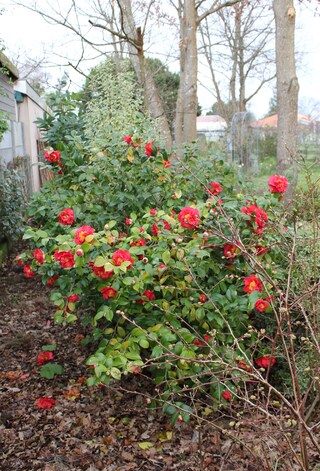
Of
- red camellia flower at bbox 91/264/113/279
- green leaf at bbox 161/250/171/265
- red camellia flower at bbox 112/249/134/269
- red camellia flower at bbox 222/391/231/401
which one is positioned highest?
red camellia flower at bbox 112/249/134/269

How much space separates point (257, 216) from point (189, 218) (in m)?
0.45

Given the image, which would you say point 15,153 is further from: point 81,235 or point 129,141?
point 81,235

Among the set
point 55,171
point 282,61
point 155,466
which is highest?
point 282,61

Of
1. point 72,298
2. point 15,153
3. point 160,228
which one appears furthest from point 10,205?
point 160,228

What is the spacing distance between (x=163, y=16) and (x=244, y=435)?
1201cm

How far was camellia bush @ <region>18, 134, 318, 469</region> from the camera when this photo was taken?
265 centimetres

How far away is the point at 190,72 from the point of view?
8.26m

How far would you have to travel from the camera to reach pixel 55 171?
3.92 m

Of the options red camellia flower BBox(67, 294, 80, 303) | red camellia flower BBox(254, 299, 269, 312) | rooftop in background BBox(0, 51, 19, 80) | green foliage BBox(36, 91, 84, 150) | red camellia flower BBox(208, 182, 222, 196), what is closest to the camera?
red camellia flower BBox(254, 299, 269, 312)

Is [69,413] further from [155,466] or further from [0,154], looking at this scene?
[0,154]

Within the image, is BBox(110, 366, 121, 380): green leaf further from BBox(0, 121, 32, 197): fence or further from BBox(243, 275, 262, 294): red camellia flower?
BBox(0, 121, 32, 197): fence

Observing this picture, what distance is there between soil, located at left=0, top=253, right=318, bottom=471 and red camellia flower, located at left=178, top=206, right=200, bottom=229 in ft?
3.04

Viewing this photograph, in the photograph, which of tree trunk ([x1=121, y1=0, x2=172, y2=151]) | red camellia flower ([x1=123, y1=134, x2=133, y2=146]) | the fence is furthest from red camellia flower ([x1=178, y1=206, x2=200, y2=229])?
tree trunk ([x1=121, y1=0, x2=172, y2=151])

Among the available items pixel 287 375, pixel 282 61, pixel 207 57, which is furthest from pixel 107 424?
pixel 207 57
